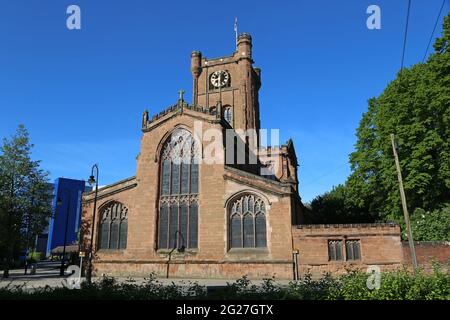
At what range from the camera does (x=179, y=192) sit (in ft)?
97.5

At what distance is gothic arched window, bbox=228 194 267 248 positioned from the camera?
1043 inches

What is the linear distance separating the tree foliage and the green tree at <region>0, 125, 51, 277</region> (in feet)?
94.3

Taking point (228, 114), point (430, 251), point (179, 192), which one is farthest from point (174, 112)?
point (430, 251)

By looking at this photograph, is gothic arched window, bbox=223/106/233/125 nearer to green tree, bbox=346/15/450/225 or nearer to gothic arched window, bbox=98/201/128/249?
green tree, bbox=346/15/450/225

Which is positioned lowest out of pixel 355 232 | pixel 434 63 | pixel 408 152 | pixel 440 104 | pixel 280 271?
pixel 280 271

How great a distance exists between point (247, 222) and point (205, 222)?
3369 millimetres

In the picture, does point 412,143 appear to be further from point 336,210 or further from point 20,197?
point 20,197

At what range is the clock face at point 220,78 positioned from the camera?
48.1 m

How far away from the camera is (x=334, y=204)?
43.8m

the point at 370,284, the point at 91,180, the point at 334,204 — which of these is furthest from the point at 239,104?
the point at 370,284

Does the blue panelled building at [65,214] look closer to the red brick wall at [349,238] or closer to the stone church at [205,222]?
the stone church at [205,222]

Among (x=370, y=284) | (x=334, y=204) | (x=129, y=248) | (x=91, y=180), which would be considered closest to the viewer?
(x=370, y=284)
